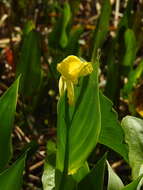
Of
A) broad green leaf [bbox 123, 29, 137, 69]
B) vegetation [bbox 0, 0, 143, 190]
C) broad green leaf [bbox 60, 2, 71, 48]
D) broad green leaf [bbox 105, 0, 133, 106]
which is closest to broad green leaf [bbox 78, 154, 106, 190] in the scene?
Answer: vegetation [bbox 0, 0, 143, 190]

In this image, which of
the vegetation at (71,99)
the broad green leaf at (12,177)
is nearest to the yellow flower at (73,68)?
the vegetation at (71,99)

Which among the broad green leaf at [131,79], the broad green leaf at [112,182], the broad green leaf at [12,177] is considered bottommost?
the broad green leaf at [131,79]

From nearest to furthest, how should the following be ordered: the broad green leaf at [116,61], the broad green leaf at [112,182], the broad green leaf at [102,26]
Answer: the broad green leaf at [112,182]
the broad green leaf at [116,61]
the broad green leaf at [102,26]

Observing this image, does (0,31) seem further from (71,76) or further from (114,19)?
(71,76)

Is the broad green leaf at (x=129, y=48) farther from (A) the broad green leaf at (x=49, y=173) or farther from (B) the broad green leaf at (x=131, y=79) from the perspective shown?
(A) the broad green leaf at (x=49, y=173)

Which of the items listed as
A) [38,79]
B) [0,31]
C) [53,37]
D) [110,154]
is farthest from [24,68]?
[0,31]

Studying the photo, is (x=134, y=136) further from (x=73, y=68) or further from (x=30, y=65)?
(x=30, y=65)
